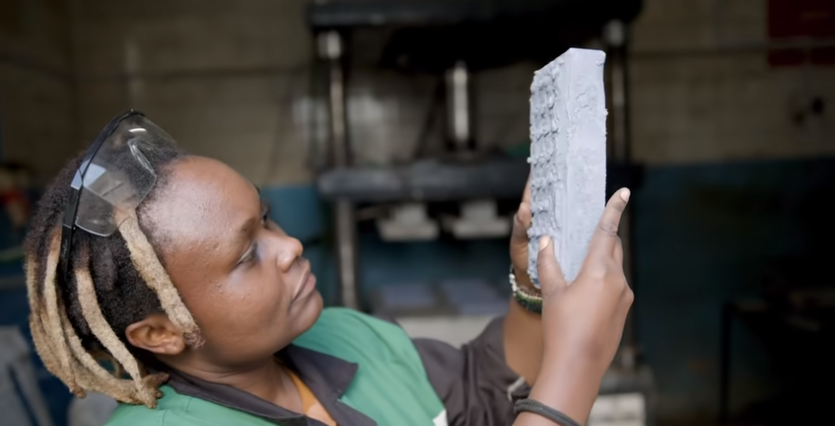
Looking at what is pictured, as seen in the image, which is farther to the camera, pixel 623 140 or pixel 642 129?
pixel 642 129

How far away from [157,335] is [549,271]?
44 centimetres

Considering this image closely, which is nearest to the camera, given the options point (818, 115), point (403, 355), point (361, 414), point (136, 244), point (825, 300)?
point (136, 244)

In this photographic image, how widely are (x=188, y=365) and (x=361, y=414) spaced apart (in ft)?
0.71

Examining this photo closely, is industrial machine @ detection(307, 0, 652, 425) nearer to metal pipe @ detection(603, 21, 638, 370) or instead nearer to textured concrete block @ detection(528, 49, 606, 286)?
metal pipe @ detection(603, 21, 638, 370)

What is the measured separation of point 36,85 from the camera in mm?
2195

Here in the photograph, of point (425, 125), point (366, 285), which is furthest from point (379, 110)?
point (366, 285)

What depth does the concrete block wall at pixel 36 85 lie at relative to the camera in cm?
200

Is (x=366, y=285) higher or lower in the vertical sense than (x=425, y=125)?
lower

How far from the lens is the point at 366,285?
8.33 ft

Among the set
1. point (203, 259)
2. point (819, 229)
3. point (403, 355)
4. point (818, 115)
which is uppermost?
point (818, 115)

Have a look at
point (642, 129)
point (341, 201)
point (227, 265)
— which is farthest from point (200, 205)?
point (642, 129)

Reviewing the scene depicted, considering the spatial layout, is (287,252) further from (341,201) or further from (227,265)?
(341,201)

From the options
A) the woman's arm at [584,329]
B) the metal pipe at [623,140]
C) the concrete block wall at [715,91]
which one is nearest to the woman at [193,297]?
the woman's arm at [584,329]

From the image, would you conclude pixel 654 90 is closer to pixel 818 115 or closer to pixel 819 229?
pixel 818 115
